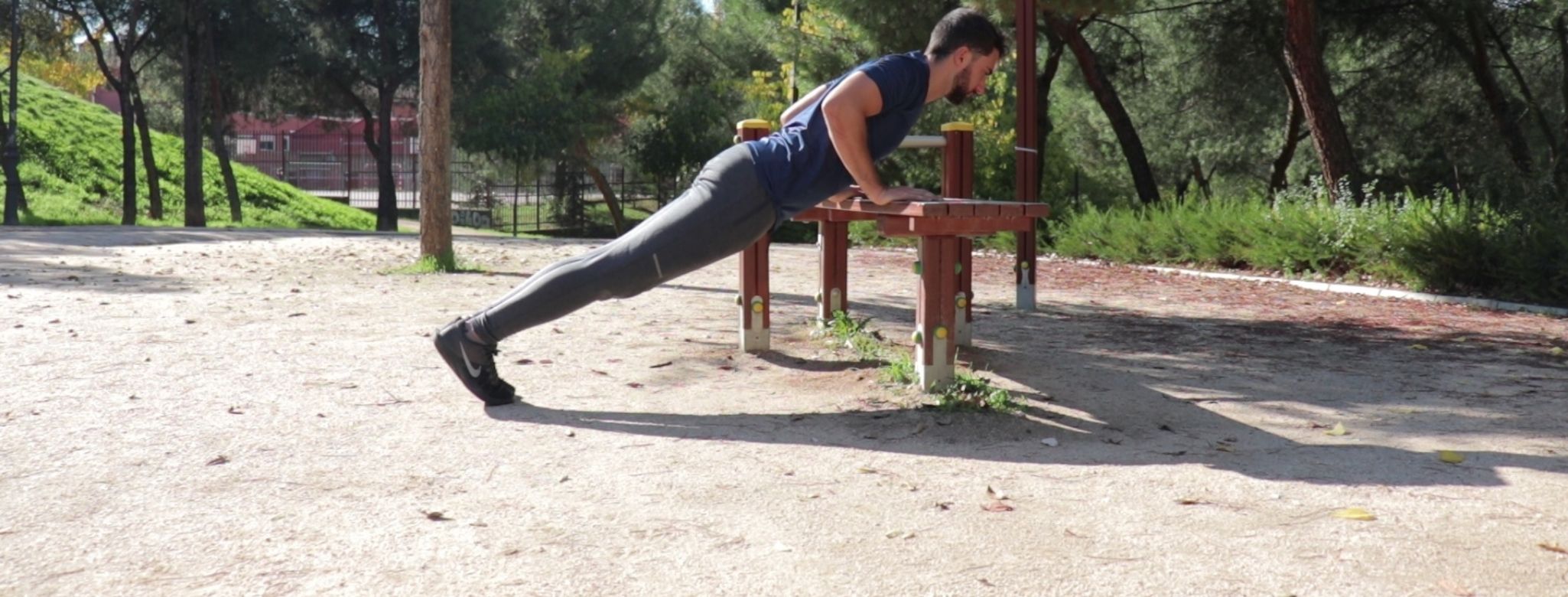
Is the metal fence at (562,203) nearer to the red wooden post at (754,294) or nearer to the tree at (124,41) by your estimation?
the tree at (124,41)

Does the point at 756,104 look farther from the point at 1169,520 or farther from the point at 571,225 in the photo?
the point at 1169,520

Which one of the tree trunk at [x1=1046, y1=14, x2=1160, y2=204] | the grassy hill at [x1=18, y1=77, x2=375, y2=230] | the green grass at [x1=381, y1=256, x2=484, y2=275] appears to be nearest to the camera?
the green grass at [x1=381, y1=256, x2=484, y2=275]

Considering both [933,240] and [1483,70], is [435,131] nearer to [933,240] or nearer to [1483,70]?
[933,240]

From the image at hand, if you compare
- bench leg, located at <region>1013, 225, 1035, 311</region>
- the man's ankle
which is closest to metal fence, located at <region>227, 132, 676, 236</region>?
bench leg, located at <region>1013, 225, 1035, 311</region>

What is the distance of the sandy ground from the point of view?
321 centimetres

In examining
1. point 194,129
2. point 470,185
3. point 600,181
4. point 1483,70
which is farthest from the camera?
point 470,185

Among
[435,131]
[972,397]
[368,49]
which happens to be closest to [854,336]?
[972,397]

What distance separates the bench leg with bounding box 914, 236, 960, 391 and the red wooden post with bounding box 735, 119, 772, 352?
1.48 m

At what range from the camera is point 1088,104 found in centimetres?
3145

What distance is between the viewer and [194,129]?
27812mm

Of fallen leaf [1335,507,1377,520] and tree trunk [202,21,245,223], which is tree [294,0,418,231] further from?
fallen leaf [1335,507,1377,520]

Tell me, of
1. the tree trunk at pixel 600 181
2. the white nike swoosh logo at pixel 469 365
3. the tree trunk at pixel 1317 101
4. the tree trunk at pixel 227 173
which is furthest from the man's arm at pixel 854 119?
the tree trunk at pixel 600 181

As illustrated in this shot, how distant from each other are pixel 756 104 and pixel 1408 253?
22.4 meters

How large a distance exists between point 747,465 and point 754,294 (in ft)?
8.20
